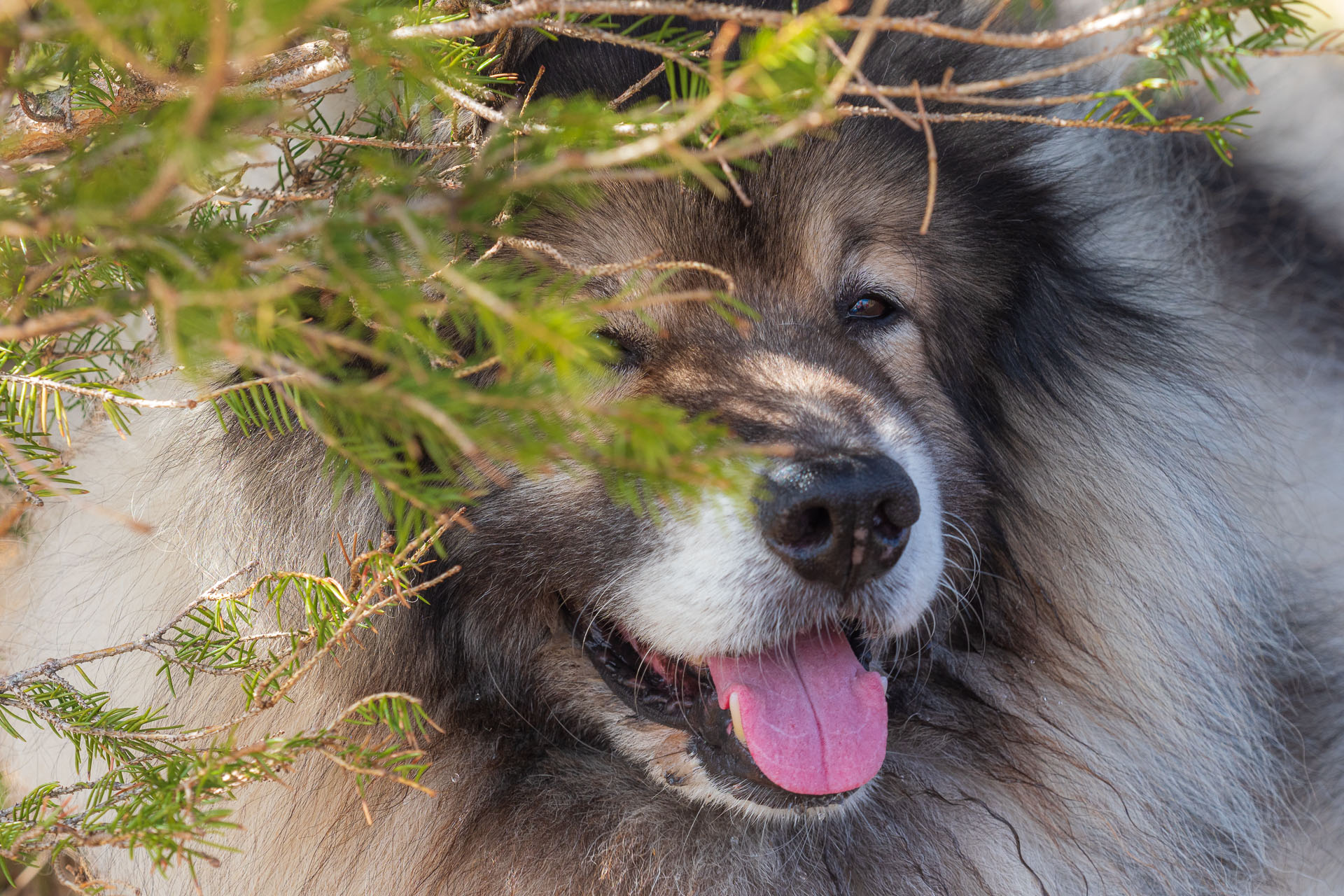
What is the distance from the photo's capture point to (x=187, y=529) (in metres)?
1.94

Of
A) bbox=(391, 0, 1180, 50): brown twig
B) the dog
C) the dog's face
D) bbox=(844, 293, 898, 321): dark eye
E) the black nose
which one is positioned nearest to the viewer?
bbox=(391, 0, 1180, 50): brown twig

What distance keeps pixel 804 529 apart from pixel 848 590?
175 mm

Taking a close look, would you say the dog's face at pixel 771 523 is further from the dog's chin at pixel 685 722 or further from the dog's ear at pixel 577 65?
the dog's ear at pixel 577 65

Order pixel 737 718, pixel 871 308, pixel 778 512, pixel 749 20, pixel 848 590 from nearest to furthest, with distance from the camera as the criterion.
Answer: pixel 749 20, pixel 778 512, pixel 848 590, pixel 737 718, pixel 871 308

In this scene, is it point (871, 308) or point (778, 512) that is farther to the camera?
point (871, 308)

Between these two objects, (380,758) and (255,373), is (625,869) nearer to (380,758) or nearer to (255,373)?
(380,758)

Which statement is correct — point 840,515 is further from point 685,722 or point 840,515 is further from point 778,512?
point 685,722

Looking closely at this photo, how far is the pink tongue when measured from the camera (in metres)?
1.80

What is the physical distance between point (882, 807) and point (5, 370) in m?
1.69

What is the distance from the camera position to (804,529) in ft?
5.18

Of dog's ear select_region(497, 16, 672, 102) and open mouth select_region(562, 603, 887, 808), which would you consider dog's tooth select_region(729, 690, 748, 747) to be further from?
dog's ear select_region(497, 16, 672, 102)

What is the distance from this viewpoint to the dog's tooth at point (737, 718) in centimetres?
181

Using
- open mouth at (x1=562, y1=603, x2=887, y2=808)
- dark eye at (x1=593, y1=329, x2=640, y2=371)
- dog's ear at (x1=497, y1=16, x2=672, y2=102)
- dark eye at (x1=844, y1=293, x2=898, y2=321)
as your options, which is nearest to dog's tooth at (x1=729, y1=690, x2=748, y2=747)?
open mouth at (x1=562, y1=603, x2=887, y2=808)

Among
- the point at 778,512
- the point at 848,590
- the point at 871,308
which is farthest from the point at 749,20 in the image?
the point at 871,308
